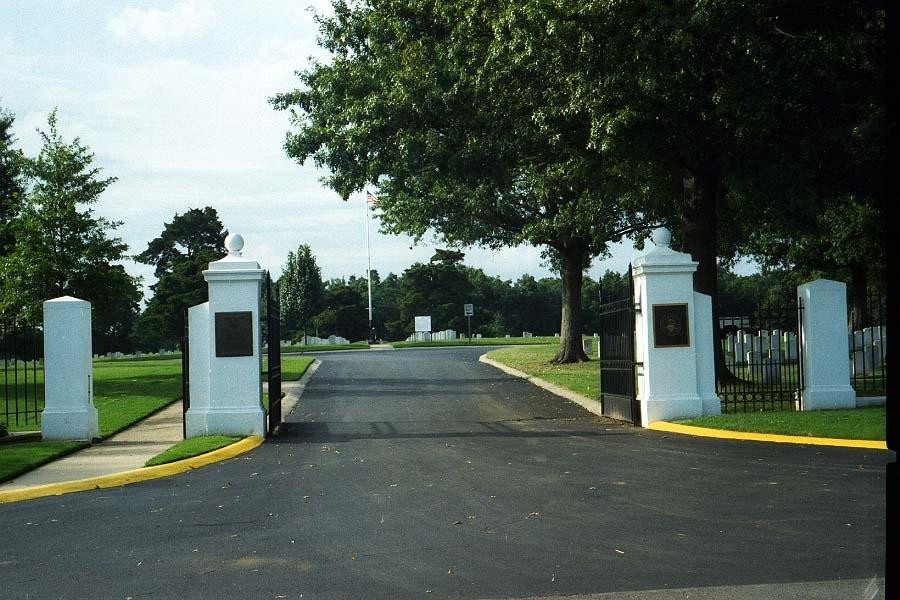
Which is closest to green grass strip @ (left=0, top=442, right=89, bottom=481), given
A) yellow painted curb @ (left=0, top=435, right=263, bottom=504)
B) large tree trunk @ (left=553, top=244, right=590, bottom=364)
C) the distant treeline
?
yellow painted curb @ (left=0, top=435, right=263, bottom=504)

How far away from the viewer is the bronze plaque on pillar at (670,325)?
1477 cm

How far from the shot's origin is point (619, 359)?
51.9 feet

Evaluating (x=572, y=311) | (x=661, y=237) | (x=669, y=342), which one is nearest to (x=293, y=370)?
(x=572, y=311)

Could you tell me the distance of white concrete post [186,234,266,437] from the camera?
1401 centimetres

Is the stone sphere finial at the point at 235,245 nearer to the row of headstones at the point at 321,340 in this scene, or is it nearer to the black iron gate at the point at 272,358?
the black iron gate at the point at 272,358

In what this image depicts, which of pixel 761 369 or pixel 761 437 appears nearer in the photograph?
pixel 761 437

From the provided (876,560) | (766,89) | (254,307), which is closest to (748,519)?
(876,560)

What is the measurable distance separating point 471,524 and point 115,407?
1365 cm

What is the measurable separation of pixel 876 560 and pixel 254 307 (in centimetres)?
1011

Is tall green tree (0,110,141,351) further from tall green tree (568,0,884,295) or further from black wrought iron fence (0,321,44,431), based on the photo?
tall green tree (568,0,884,295)

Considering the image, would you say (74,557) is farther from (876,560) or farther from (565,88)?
(565,88)

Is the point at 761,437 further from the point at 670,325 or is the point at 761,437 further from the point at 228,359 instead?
the point at 228,359

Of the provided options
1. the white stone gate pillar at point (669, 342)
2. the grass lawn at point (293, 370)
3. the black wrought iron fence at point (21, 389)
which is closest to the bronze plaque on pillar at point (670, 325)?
the white stone gate pillar at point (669, 342)

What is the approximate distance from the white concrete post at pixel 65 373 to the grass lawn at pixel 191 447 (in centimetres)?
175
